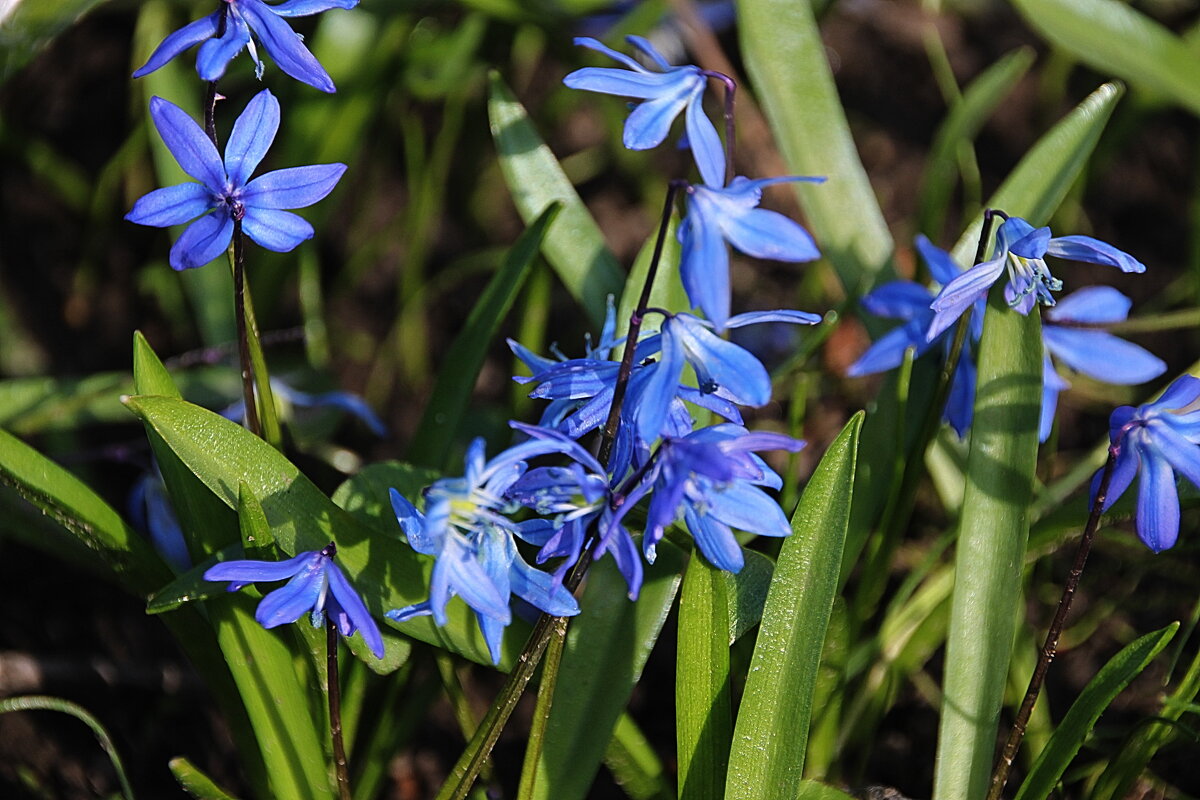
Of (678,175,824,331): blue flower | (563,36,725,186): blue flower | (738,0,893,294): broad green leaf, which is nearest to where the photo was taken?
(678,175,824,331): blue flower

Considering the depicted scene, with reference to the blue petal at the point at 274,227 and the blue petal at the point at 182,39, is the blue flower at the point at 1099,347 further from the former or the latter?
the blue petal at the point at 182,39

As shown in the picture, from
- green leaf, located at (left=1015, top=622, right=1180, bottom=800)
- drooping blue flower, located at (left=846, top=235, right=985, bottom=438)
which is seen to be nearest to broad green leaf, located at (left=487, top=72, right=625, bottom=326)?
drooping blue flower, located at (left=846, top=235, right=985, bottom=438)

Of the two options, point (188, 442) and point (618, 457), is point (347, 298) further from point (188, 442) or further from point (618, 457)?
point (618, 457)

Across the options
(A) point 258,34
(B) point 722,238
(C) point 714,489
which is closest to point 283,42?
(A) point 258,34

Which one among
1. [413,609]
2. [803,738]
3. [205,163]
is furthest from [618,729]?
[205,163]

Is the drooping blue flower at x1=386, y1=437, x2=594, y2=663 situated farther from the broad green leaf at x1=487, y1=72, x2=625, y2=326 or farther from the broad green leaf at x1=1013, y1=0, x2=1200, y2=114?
the broad green leaf at x1=1013, y1=0, x2=1200, y2=114
